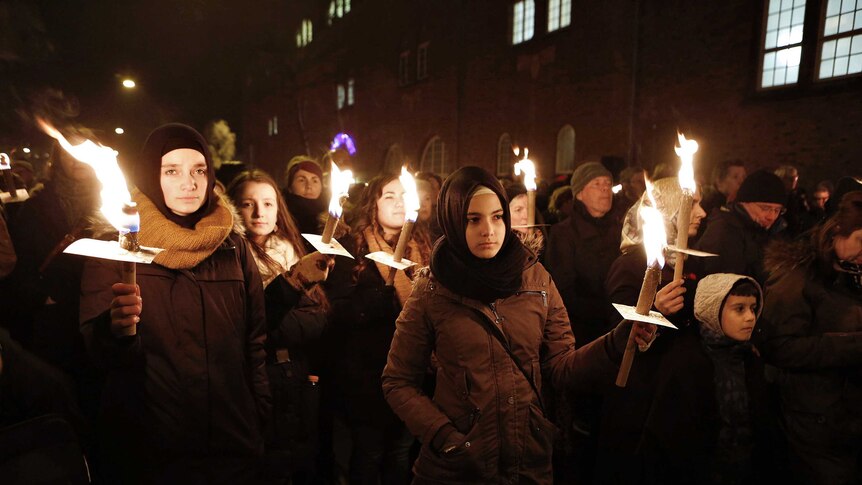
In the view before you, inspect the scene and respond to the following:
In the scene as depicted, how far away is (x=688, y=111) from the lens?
13.1m

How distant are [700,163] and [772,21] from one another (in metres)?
3.31

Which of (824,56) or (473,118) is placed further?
(473,118)

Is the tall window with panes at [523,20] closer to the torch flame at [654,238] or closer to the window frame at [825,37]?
the window frame at [825,37]

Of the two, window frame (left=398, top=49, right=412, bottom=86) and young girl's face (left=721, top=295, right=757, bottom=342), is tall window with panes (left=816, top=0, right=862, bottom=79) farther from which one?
window frame (left=398, top=49, right=412, bottom=86)

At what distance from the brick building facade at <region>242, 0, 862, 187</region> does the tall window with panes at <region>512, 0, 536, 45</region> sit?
6 cm

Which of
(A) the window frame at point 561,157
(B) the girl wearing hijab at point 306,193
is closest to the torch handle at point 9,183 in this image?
(B) the girl wearing hijab at point 306,193

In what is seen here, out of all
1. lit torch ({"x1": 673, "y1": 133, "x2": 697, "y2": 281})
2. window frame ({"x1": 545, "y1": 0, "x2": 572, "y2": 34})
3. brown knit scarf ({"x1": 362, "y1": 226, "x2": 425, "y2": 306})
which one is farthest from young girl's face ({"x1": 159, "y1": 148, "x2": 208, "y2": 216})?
window frame ({"x1": 545, "y1": 0, "x2": 572, "y2": 34})

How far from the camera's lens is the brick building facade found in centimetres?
1107

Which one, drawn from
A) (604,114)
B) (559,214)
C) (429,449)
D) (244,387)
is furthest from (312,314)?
(604,114)

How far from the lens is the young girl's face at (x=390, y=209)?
144 inches

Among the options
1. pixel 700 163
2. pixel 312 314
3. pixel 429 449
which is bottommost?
pixel 429 449

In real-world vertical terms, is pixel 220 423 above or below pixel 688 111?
below

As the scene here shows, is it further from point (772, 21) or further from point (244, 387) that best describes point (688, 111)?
point (244, 387)

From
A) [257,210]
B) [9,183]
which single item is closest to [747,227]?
[257,210]
